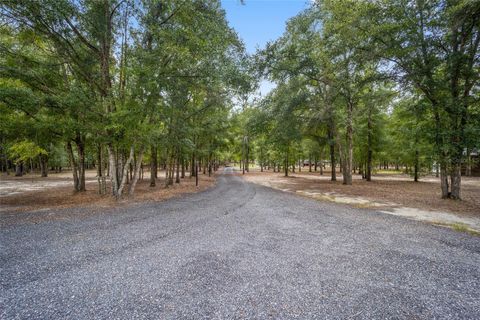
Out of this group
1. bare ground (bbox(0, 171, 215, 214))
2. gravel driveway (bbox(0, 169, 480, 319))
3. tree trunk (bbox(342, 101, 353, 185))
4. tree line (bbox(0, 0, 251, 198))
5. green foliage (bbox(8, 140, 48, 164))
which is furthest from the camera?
tree trunk (bbox(342, 101, 353, 185))

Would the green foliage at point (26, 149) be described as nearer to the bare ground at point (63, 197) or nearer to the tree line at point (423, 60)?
the bare ground at point (63, 197)

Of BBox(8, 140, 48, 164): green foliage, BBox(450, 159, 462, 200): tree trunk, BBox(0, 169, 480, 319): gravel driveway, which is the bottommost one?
BBox(0, 169, 480, 319): gravel driveway

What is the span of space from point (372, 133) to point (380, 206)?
16977 mm

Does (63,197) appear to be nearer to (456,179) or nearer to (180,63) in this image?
(180,63)

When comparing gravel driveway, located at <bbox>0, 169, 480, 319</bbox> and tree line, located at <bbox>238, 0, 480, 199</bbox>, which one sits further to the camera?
tree line, located at <bbox>238, 0, 480, 199</bbox>

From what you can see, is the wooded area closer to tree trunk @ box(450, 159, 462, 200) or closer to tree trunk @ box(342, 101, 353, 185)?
tree trunk @ box(450, 159, 462, 200)

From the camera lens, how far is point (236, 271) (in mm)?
3623

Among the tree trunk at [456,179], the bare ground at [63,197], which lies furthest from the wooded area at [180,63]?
the bare ground at [63,197]

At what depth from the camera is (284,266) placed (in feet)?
12.5

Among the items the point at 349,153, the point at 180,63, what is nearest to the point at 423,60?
the point at 349,153

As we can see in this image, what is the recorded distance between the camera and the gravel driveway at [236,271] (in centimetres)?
267

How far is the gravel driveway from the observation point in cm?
267

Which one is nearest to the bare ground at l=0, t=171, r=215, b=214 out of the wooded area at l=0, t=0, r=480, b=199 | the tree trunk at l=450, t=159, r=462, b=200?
the wooded area at l=0, t=0, r=480, b=199

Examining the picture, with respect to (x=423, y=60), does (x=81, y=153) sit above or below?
below
